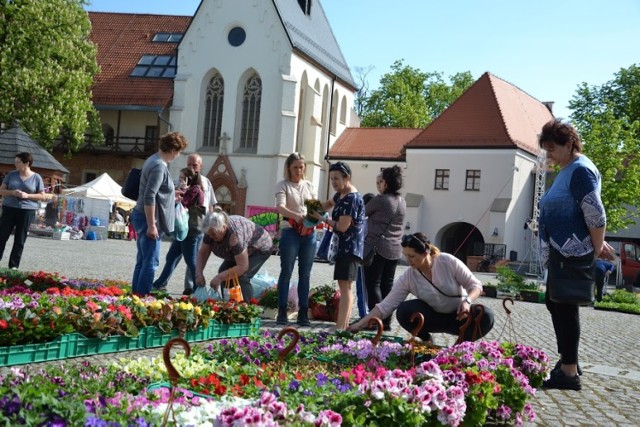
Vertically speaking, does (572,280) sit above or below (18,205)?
below

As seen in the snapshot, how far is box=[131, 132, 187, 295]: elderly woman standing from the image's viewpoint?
8.53m

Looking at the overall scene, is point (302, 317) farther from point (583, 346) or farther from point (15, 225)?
point (15, 225)

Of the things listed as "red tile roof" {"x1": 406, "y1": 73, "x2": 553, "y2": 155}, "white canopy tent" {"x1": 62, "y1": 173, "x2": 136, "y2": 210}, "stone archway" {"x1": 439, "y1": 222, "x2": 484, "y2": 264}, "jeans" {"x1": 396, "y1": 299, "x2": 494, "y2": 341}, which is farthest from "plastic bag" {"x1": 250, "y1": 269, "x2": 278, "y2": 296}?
"stone archway" {"x1": 439, "y1": 222, "x2": 484, "y2": 264}

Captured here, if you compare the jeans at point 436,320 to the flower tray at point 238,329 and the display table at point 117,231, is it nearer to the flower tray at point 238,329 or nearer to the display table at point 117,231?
the flower tray at point 238,329

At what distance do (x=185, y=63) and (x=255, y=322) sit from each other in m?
40.5

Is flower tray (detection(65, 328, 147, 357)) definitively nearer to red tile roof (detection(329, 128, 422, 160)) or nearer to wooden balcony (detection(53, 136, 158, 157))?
red tile roof (detection(329, 128, 422, 160))

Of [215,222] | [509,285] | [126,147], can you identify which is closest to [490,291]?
[509,285]

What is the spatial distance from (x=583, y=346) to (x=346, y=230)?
3.39 metres

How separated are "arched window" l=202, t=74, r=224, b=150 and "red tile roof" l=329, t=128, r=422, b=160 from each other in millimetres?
6989

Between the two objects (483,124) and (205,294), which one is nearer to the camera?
(205,294)

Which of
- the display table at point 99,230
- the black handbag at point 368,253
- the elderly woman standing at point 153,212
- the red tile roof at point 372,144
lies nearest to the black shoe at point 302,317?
the black handbag at point 368,253

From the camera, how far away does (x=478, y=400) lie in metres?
4.46

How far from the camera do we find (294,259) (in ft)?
30.0

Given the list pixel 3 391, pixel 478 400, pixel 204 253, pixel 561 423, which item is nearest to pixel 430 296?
pixel 561 423
